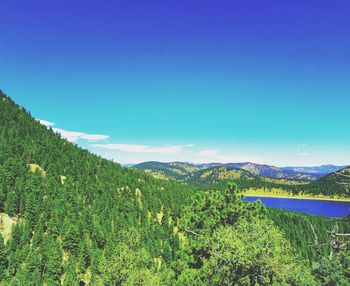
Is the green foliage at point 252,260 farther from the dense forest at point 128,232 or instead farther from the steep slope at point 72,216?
the steep slope at point 72,216

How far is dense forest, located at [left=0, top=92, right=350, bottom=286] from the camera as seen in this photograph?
872 inches

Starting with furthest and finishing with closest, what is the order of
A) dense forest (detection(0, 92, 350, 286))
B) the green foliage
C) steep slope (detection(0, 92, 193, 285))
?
steep slope (detection(0, 92, 193, 285)) → dense forest (detection(0, 92, 350, 286)) → the green foliage

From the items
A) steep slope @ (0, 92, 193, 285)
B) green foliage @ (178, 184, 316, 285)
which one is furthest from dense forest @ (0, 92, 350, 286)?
steep slope @ (0, 92, 193, 285)

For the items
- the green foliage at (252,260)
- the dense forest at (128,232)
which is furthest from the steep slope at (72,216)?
the green foliage at (252,260)

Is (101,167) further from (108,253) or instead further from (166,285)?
(166,285)

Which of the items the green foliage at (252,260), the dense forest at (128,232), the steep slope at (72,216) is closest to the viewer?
the green foliage at (252,260)

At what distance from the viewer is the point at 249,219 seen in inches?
1239

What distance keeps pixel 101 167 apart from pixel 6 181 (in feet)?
268

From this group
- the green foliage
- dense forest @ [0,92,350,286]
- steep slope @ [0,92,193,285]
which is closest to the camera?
the green foliage

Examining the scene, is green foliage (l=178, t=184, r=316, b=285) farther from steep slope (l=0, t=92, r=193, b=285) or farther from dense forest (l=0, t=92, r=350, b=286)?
steep slope (l=0, t=92, r=193, b=285)

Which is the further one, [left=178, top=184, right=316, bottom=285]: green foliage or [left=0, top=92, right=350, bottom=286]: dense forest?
[left=0, top=92, right=350, bottom=286]: dense forest

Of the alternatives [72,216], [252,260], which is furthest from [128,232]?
[72,216]

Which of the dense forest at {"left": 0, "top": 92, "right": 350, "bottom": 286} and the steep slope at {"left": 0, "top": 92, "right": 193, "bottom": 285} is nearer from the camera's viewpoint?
the dense forest at {"left": 0, "top": 92, "right": 350, "bottom": 286}

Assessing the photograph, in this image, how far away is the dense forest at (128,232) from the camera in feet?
72.6
